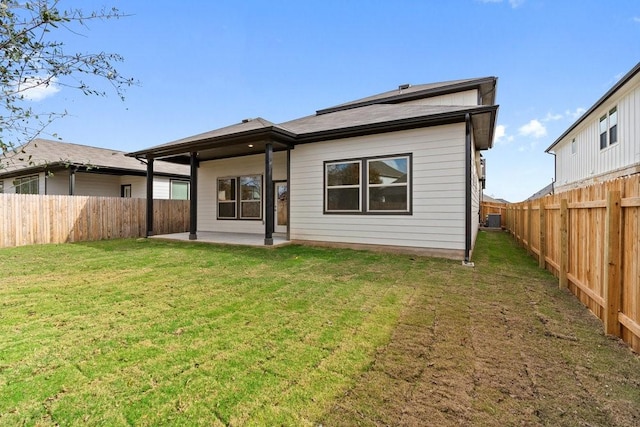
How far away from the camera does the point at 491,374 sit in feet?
7.16

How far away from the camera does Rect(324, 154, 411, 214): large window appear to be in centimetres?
736

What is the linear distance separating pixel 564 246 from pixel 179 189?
17207 mm

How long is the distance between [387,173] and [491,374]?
19.2ft

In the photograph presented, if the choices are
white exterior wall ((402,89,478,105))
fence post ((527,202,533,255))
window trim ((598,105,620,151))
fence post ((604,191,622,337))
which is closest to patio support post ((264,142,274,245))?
fence post ((604,191,622,337))

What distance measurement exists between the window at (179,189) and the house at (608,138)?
19202mm

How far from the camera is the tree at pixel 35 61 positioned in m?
1.81

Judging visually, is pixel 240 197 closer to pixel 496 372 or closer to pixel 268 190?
pixel 268 190

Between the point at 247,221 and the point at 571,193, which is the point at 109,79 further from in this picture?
the point at 247,221

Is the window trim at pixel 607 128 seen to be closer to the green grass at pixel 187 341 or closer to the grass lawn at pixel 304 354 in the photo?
the grass lawn at pixel 304 354

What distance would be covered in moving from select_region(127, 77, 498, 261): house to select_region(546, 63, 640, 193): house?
15.1 feet

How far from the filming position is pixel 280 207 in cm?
1045

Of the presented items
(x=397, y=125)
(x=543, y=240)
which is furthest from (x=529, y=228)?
(x=397, y=125)

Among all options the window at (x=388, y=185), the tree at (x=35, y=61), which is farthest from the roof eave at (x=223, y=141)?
the tree at (x=35, y=61)

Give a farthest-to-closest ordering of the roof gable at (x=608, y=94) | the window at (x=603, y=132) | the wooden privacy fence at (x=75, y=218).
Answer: the window at (x=603, y=132)
the wooden privacy fence at (x=75, y=218)
the roof gable at (x=608, y=94)
